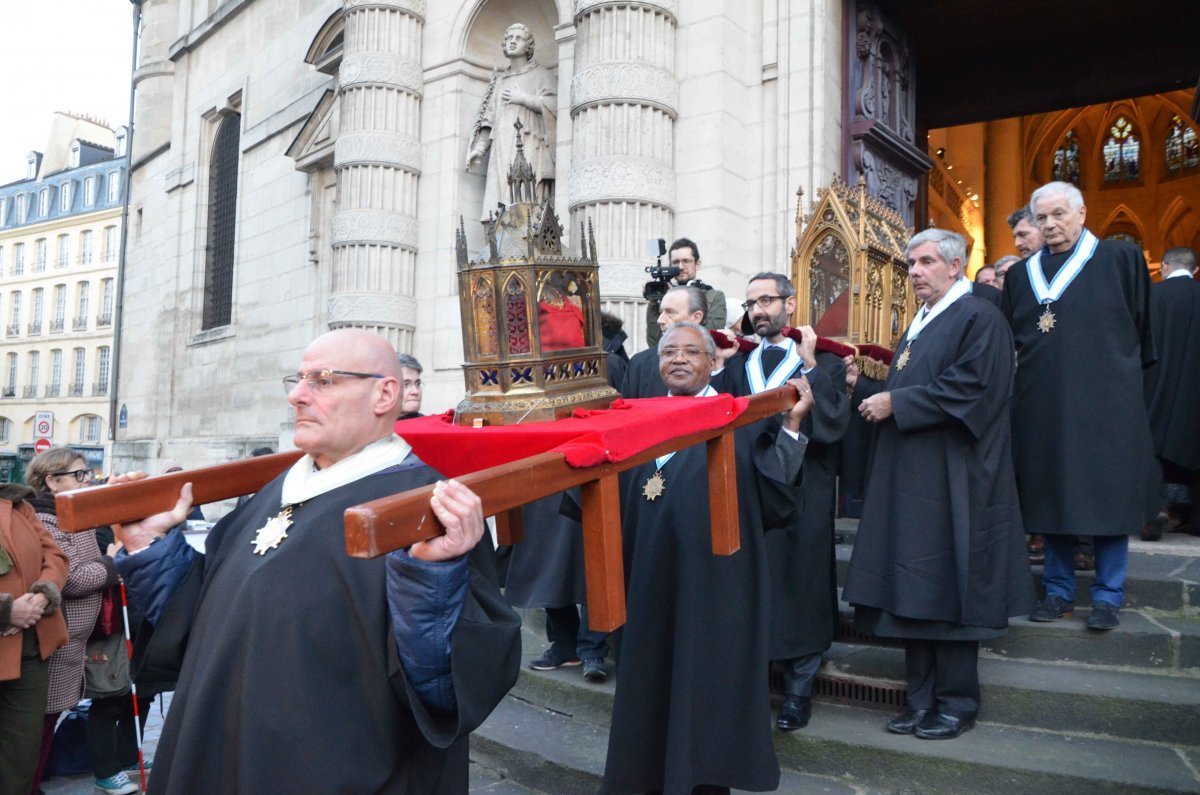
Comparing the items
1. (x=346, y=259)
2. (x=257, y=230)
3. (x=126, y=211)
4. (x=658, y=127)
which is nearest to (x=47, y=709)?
(x=658, y=127)

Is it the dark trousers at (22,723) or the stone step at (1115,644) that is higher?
the stone step at (1115,644)

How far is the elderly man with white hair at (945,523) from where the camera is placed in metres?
4.05

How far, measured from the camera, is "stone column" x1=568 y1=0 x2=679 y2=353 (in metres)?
8.48

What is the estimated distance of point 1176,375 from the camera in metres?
6.44

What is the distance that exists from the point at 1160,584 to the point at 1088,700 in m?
1.09

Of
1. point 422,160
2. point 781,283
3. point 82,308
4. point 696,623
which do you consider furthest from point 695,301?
point 82,308

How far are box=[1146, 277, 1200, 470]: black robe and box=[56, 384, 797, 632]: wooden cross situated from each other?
424 cm

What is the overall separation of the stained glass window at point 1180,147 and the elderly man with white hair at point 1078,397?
22.3 meters

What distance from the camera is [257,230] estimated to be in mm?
16906

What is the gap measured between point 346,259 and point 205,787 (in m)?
9.88

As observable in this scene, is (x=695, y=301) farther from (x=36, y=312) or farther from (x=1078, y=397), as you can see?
(x=36, y=312)

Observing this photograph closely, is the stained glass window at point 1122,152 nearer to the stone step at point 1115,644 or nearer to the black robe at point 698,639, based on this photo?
the stone step at point 1115,644

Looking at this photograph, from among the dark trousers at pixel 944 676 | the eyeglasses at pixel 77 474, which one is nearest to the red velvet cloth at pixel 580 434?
the dark trousers at pixel 944 676

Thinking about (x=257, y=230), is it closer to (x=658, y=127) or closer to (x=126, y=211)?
(x=126, y=211)
